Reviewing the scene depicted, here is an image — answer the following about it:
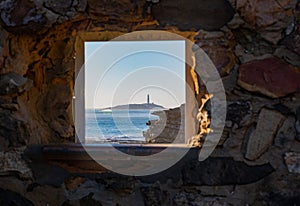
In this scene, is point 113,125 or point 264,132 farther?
point 113,125

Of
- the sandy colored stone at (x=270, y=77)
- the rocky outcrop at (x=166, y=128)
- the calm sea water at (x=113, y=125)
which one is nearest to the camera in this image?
the sandy colored stone at (x=270, y=77)

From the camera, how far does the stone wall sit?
1533 mm

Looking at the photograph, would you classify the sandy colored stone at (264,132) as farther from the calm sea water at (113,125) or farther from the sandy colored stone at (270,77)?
the calm sea water at (113,125)

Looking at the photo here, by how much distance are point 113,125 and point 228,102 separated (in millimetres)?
1090

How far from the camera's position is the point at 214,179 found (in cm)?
157

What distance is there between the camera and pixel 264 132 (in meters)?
1.53

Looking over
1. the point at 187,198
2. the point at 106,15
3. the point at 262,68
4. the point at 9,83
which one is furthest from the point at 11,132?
the point at 262,68

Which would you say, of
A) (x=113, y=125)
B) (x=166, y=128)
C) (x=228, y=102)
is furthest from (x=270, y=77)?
(x=166, y=128)

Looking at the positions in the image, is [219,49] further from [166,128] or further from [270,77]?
[166,128]

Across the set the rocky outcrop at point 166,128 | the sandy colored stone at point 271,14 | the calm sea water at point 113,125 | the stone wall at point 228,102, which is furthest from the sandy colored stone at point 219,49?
the rocky outcrop at point 166,128

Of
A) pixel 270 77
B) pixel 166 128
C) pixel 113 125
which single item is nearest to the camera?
pixel 270 77

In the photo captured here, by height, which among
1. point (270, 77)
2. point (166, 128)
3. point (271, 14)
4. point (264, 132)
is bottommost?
point (166, 128)

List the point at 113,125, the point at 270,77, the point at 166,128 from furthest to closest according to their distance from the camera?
the point at 166,128, the point at 113,125, the point at 270,77

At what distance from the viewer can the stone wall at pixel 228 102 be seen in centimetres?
153
